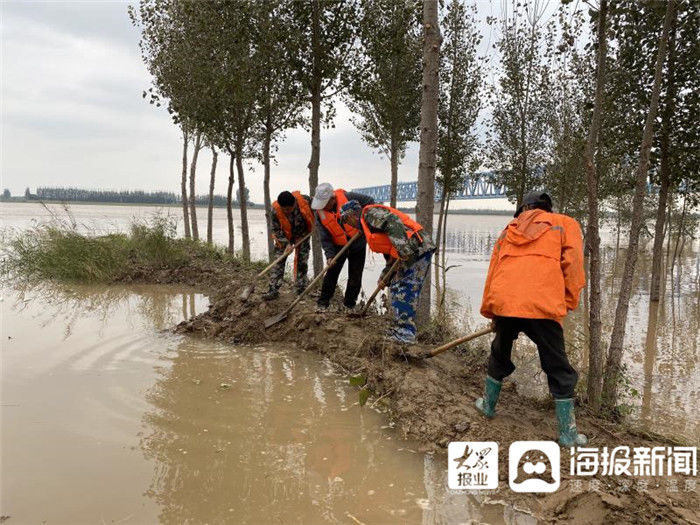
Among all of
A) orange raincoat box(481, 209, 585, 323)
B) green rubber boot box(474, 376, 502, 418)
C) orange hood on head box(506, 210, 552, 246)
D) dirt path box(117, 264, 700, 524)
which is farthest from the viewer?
green rubber boot box(474, 376, 502, 418)

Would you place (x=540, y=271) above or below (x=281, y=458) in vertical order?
above

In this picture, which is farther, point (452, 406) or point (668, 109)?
point (668, 109)

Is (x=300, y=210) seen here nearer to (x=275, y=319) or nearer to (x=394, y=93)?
(x=275, y=319)

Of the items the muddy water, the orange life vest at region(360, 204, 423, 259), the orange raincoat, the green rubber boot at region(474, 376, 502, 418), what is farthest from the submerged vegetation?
the orange raincoat

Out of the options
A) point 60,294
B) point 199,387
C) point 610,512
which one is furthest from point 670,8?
point 60,294

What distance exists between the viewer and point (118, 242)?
12.2 meters

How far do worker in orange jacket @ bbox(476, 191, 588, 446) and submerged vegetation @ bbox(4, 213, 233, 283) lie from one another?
31.9 feet

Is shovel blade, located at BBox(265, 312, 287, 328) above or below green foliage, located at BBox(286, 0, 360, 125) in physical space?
below

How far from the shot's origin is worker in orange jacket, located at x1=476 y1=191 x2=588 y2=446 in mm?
3217

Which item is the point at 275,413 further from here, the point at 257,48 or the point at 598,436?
the point at 257,48

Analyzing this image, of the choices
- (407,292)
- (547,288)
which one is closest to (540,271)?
(547,288)

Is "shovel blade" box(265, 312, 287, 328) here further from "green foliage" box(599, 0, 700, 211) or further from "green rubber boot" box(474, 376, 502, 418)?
"green foliage" box(599, 0, 700, 211)

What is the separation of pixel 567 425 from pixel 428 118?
3752 millimetres

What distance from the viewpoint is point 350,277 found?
637 centimetres
